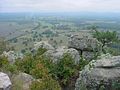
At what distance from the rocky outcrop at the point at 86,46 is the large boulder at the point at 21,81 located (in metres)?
7.59

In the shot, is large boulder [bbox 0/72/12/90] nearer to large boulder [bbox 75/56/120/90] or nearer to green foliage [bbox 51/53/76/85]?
large boulder [bbox 75/56/120/90]

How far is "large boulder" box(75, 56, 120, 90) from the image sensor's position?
533 inches

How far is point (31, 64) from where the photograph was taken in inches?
806

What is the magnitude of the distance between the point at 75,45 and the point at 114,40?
8432mm

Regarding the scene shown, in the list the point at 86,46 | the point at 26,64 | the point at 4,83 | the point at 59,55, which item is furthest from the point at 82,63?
the point at 4,83

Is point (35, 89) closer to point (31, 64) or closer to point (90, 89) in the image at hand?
point (90, 89)

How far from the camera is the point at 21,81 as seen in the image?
16.3 meters

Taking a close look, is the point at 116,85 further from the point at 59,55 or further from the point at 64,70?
the point at 59,55

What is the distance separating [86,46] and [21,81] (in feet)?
29.1

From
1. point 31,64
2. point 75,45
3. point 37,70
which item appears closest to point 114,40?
point 75,45

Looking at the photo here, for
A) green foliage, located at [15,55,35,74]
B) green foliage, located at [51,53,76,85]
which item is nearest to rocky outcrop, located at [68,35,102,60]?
green foliage, located at [51,53,76,85]

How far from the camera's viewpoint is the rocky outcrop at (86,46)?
23.5 m

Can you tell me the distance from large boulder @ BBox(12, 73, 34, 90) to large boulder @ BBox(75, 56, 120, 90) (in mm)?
3058

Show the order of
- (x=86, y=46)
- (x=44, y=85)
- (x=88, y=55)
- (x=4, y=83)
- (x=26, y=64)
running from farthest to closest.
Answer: (x=86, y=46) < (x=88, y=55) < (x=26, y=64) < (x=44, y=85) < (x=4, y=83)
